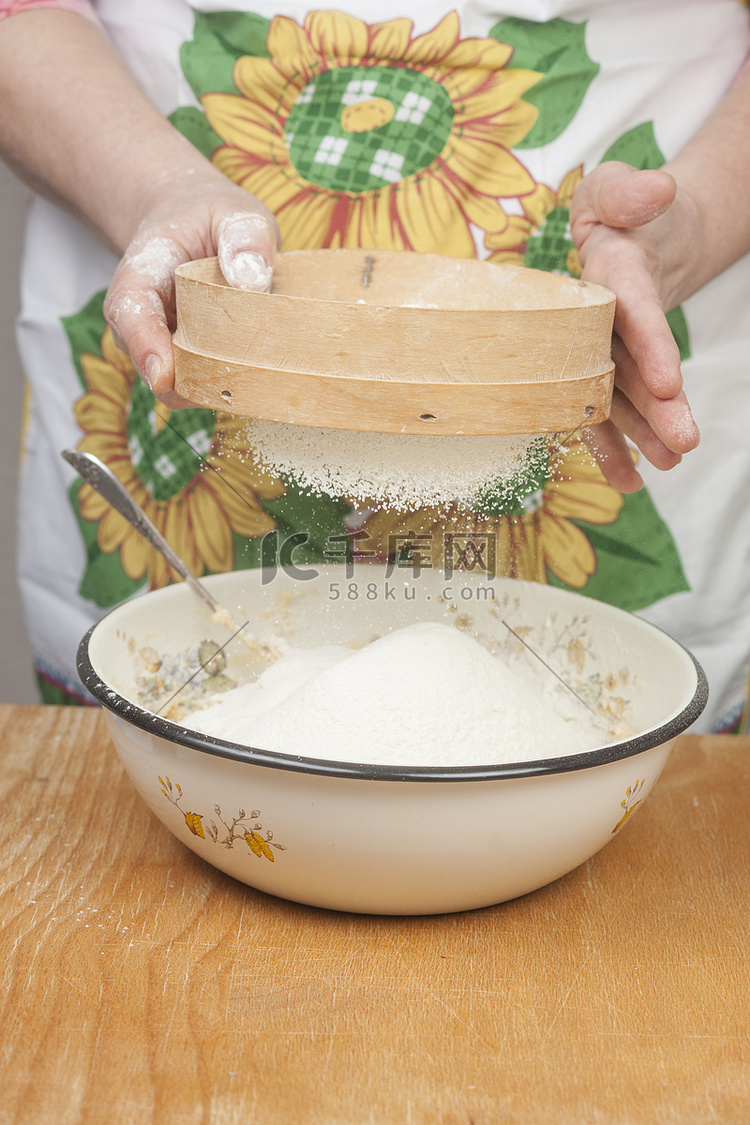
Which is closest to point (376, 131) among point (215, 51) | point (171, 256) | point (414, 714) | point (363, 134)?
point (363, 134)

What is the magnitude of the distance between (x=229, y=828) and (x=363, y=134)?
55cm

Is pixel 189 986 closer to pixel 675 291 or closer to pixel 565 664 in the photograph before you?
pixel 565 664

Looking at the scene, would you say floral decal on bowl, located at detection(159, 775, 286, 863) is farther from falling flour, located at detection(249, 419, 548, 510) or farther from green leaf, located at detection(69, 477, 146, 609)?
green leaf, located at detection(69, 477, 146, 609)

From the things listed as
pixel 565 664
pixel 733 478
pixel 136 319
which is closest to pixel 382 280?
pixel 136 319

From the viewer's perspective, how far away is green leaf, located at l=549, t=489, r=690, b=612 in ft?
2.72

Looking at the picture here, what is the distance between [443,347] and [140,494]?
0.50m

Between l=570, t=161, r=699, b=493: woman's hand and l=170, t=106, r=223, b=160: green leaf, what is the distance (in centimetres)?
30

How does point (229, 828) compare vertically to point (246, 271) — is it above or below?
below

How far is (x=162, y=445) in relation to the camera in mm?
824

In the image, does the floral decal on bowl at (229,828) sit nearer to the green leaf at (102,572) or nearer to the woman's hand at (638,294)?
the woman's hand at (638,294)

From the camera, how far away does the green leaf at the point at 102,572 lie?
0.90 m

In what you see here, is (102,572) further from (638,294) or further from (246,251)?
(638,294)

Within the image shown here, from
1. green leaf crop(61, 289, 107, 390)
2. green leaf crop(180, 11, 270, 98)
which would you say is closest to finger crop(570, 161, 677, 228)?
green leaf crop(180, 11, 270, 98)

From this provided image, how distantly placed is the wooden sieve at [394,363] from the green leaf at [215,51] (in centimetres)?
38
